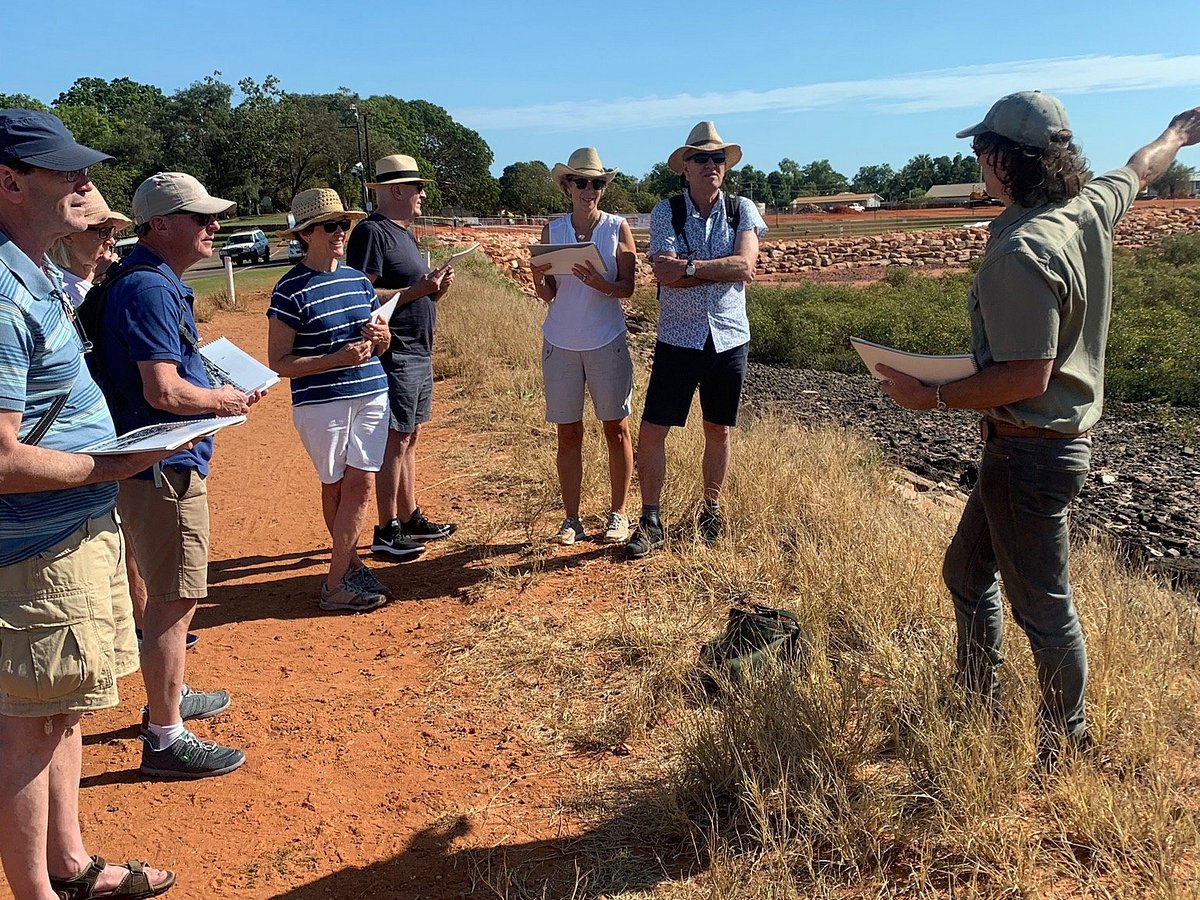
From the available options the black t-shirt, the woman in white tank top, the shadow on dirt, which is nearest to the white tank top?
the woman in white tank top

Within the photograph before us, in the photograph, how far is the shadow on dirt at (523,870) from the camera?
277cm

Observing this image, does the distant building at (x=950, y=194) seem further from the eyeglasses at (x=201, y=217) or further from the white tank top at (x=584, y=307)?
the eyeglasses at (x=201, y=217)

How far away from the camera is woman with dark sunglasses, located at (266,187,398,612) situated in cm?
448

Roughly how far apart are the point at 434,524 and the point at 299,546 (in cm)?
90

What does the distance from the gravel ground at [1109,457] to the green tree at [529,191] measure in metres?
70.8

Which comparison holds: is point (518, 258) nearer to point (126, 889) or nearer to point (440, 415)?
point (440, 415)

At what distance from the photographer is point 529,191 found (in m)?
85.9

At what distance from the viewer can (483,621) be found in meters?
4.68

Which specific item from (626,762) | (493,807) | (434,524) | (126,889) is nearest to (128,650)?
(126,889)

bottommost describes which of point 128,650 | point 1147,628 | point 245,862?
point 245,862

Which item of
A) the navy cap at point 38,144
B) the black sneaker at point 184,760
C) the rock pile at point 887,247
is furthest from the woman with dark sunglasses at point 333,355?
the rock pile at point 887,247

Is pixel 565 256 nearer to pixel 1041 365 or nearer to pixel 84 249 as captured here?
pixel 84 249

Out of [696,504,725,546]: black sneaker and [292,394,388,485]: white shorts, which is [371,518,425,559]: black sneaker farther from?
[696,504,725,546]: black sneaker

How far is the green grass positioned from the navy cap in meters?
11.4
